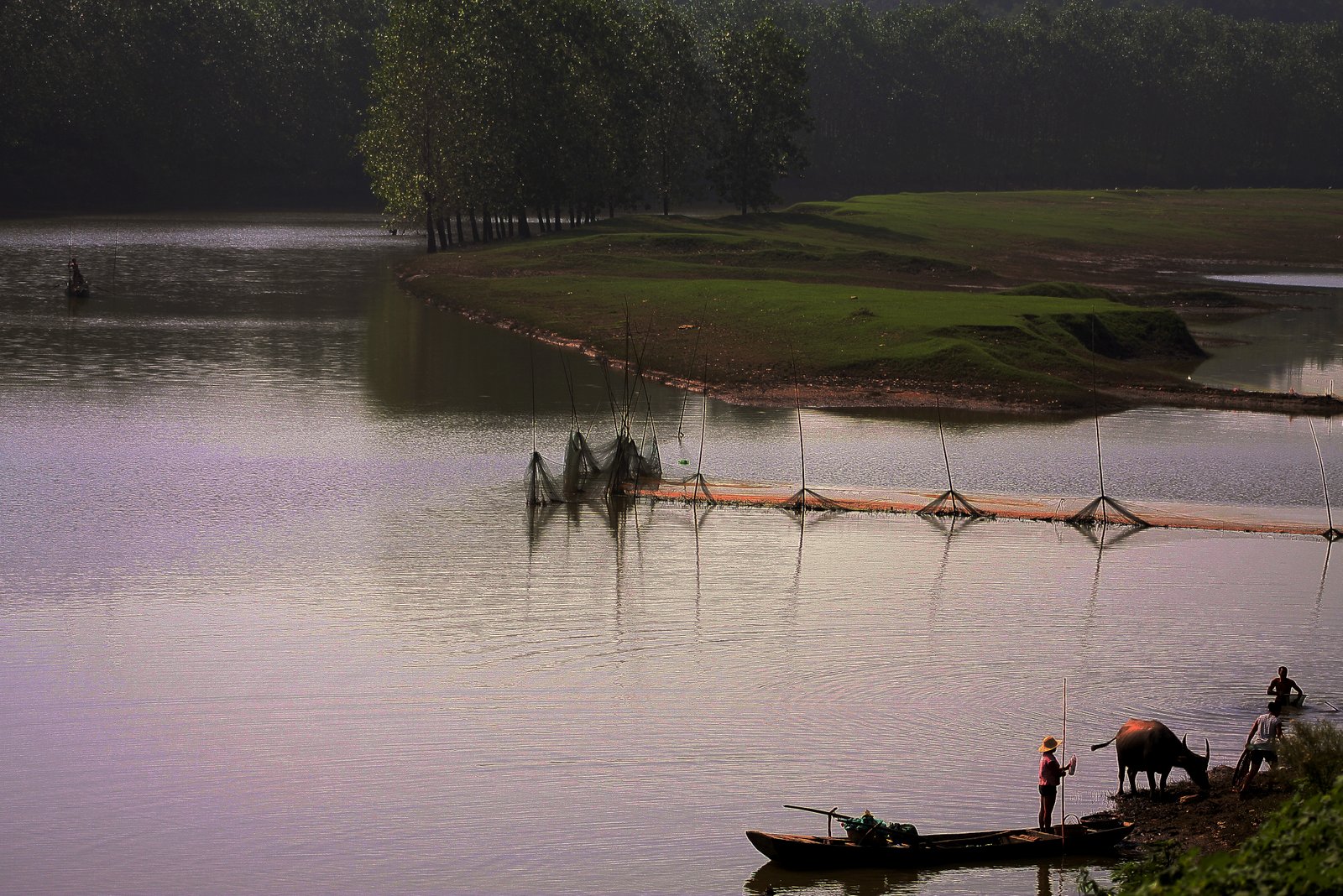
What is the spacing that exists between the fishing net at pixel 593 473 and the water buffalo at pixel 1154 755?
21.3m

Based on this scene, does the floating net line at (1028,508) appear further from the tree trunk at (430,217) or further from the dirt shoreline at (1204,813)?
the tree trunk at (430,217)

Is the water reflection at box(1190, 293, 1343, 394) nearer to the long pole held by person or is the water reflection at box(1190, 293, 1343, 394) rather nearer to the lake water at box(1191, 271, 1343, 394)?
the lake water at box(1191, 271, 1343, 394)

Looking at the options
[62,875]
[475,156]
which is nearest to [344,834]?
[62,875]

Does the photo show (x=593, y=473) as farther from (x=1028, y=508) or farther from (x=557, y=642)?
(x=557, y=642)

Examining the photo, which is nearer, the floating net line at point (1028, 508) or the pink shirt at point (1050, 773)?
the pink shirt at point (1050, 773)

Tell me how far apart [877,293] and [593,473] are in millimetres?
39741

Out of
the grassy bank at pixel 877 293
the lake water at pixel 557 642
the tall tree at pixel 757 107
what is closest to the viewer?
the lake water at pixel 557 642

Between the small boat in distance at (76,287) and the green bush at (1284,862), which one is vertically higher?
the small boat in distance at (76,287)

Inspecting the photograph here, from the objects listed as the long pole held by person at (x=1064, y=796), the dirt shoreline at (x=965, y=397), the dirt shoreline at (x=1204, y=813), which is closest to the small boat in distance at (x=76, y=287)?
the dirt shoreline at (x=965, y=397)

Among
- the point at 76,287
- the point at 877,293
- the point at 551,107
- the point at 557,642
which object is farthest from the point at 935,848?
the point at 551,107

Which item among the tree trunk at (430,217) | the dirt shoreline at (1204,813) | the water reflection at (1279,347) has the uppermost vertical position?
the tree trunk at (430,217)

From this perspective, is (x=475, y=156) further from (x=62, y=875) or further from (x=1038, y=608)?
(x=62, y=875)

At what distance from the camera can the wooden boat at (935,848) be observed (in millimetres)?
20156

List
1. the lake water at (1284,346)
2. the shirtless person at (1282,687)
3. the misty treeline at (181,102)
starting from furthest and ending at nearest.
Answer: the misty treeline at (181,102)
the lake water at (1284,346)
the shirtless person at (1282,687)
